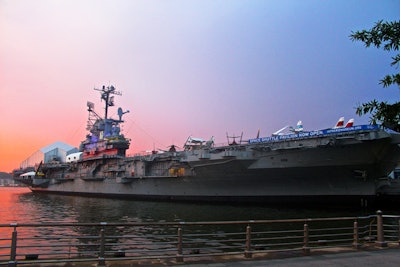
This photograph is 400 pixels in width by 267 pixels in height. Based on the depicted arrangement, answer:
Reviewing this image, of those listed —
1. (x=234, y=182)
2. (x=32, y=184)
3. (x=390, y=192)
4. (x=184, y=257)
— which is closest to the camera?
(x=184, y=257)

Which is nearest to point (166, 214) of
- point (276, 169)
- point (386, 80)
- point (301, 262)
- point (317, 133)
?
point (276, 169)

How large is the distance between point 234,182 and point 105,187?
19.6m

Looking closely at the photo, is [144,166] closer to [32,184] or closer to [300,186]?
[300,186]

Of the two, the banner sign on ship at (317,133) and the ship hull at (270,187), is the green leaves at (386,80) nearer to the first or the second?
the banner sign on ship at (317,133)

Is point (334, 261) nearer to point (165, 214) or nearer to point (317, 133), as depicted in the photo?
point (165, 214)

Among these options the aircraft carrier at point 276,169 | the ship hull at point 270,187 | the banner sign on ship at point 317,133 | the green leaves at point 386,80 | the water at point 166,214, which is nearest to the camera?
the green leaves at point 386,80

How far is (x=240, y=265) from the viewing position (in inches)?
247

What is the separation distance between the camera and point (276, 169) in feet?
86.7

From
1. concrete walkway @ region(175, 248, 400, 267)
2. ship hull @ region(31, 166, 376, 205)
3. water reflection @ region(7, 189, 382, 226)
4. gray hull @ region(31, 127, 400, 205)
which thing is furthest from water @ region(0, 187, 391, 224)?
concrete walkway @ region(175, 248, 400, 267)

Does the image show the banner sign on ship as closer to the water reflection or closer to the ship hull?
the ship hull

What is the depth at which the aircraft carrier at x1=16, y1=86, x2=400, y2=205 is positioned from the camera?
78.6ft

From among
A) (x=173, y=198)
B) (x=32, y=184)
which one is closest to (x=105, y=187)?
(x=173, y=198)

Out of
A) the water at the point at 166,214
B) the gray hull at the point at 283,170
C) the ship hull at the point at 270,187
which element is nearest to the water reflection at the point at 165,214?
the water at the point at 166,214

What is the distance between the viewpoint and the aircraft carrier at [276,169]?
24.0 meters
